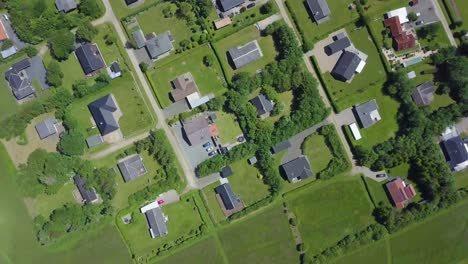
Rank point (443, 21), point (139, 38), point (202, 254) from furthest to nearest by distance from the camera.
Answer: point (202, 254) → point (139, 38) → point (443, 21)

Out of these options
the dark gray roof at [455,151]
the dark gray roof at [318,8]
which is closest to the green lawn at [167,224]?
the dark gray roof at [318,8]

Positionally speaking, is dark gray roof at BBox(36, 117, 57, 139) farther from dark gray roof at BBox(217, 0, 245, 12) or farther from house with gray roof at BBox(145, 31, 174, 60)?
dark gray roof at BBox(217, 0, 245, 12)

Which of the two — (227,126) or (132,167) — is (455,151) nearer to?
(227,126)

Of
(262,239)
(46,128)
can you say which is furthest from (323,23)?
(46,128)

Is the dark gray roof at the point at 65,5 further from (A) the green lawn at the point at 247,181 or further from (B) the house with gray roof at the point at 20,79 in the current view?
(A) the green lawn at the point at 247,181

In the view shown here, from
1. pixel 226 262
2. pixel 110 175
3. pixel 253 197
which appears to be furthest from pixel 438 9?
pixel 110 175

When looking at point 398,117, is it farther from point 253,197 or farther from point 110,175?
point 110,175
